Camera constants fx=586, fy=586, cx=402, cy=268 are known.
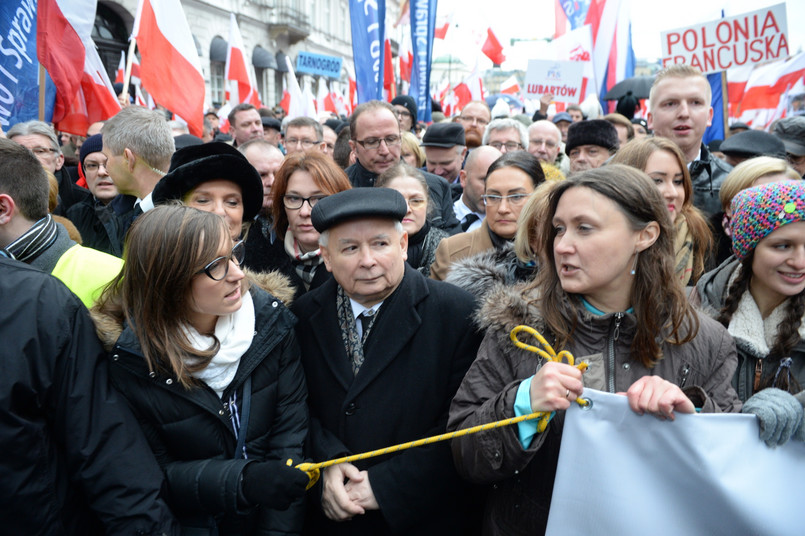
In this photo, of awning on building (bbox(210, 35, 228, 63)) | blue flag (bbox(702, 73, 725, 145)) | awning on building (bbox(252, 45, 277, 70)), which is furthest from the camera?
awning on building (bbox(252, 45, 277, 70))

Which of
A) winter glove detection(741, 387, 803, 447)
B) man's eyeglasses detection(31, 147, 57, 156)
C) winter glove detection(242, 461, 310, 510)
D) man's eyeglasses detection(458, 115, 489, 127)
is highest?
man's eyeglasses detection(458, 115, 489, 127)

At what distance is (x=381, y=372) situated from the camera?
2285mm

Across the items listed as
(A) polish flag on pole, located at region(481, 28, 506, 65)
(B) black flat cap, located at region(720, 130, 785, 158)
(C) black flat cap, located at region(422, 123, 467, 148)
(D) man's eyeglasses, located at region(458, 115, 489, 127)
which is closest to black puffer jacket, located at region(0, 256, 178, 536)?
(C) black flat cap, located at region(422, 123, 467, 148)

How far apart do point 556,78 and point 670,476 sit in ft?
28.4

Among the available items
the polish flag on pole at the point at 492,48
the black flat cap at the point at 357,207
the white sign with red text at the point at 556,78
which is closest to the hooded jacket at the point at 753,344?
the black flat cap at the point at 357,207

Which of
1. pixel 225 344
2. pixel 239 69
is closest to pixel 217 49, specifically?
pixel 239 69

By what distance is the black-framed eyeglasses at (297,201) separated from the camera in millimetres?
3197

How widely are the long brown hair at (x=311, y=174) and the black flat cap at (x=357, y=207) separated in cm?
89

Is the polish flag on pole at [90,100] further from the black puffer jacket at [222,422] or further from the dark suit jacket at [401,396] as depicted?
the dark suit jacket at [401,396]

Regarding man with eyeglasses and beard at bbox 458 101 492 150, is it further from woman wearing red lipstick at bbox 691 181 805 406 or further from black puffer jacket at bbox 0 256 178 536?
black puffer jacket at bbox 0 256 178 536

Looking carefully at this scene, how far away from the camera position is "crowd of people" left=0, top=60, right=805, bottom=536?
6.16 ft

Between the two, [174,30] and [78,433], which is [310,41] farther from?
[78,433]

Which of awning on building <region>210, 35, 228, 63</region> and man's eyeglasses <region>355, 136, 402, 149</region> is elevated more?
awning on building <region>210, 35, 228, 63</region>

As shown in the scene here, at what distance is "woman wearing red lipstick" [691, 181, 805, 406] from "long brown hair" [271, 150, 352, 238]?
76.5 inches
